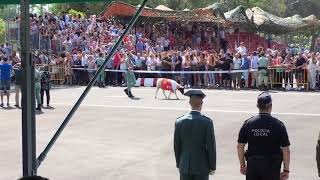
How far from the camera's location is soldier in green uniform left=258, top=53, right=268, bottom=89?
27.4 m

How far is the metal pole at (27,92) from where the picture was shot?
4.51 metres

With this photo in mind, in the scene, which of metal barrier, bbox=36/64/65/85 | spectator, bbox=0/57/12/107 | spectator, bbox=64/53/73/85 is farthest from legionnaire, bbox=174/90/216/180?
metal barrier, bbox=36/64/65/85

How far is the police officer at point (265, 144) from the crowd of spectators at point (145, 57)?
21.3 metres

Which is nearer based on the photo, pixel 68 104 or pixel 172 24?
pixel 68 104

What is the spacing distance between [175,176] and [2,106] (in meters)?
12.8

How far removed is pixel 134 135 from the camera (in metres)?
14.9

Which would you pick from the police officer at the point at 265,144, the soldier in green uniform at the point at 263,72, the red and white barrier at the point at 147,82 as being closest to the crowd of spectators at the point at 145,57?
the soldier in green uniform at the point at 263,72

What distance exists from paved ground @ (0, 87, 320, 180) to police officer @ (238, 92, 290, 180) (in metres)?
3.68

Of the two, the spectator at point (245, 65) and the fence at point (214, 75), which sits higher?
the spectator at point (245, 65)

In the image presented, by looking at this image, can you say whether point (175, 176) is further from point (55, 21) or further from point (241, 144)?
point (55, 21)

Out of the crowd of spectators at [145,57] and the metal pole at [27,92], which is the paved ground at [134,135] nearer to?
the crowd of spectators at [145,57]

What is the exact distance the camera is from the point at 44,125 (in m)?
16.8

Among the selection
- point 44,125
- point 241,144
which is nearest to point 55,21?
point 44,125

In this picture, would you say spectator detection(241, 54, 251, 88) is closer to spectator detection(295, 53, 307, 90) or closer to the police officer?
spectator detection(295, 53, 307, 90)
